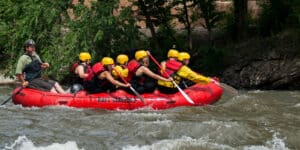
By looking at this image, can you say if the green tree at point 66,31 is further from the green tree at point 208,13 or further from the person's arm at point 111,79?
the person's arm at point 111,79

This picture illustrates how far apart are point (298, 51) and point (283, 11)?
2.53 meters

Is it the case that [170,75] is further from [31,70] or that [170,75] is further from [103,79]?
[31,70]

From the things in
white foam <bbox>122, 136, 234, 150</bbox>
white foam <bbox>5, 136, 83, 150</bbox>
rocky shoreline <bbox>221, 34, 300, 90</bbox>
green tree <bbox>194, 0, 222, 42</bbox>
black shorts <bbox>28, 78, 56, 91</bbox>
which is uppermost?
green tree <bbox>194, 0, 222, 42</bbox>

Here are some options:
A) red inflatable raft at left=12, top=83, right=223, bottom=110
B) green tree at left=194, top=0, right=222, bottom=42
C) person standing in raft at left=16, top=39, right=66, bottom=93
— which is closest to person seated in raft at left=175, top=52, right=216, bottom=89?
red inflatable raft at left=12, top=83, right=223, bottom=110

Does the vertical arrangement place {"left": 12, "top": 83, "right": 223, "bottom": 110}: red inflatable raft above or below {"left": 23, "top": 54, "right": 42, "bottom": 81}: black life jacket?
below

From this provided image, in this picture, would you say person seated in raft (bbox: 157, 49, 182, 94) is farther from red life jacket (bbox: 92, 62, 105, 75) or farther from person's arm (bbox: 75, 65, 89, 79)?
person's arm (bbox: 75, 65, 89, 79)

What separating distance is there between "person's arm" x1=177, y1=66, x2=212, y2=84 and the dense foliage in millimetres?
5650

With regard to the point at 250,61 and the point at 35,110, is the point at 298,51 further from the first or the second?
the point at 35,110

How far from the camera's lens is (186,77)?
13.0m

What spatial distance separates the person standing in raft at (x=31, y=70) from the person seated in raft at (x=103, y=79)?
0.96 meters

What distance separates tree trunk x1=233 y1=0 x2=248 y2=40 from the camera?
20750 mm

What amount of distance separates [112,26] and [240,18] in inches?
190

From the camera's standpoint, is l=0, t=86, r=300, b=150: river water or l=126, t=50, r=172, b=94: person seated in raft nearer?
l=0, t=86, r=300, b=150: river water

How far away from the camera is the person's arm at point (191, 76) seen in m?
12.9
